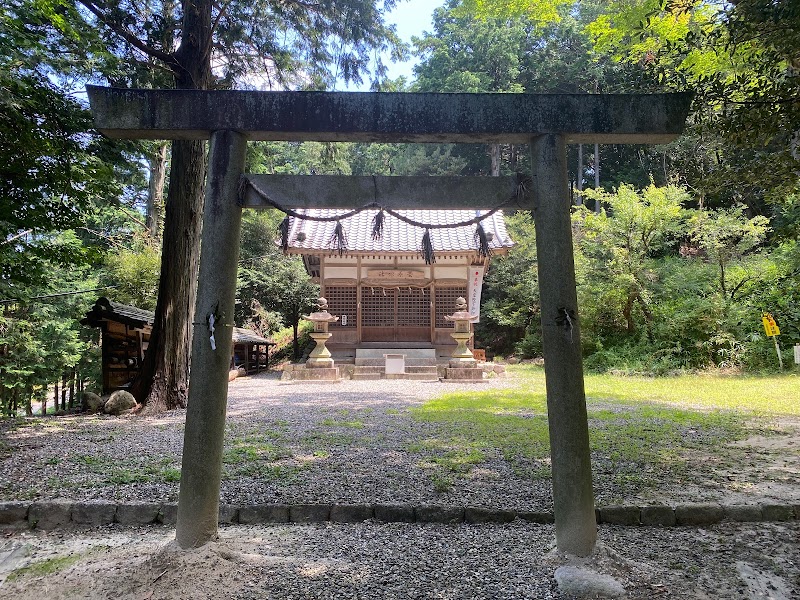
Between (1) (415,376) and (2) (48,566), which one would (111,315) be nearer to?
(2) (48,566)

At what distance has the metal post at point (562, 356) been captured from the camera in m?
2.78

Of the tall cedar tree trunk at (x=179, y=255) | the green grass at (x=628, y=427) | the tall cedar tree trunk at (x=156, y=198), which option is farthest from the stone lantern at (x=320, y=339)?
the tall cedar tree trunk at (x=156, y=198)

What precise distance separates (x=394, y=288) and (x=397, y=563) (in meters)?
13.9

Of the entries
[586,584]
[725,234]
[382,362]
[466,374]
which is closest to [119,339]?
[382,362]

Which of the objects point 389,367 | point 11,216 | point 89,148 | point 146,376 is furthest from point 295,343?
point 11,216

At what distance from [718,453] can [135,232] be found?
1791 centimetres

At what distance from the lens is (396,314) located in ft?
54.2

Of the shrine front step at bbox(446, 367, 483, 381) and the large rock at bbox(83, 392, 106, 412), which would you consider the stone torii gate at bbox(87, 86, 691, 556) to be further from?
the shrine front step at bbox(446, 367, 483, 381)

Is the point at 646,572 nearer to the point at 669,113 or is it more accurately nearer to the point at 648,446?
the point at 669,113

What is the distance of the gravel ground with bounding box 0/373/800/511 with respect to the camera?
12.4ft

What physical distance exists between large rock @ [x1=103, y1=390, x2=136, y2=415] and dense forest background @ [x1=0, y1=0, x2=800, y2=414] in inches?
74.2

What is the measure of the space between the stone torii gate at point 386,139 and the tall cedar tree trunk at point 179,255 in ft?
16.6

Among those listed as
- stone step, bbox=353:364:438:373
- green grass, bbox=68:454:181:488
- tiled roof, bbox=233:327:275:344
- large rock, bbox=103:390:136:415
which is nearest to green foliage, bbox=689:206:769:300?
stone step, bbox=353:364:438:373

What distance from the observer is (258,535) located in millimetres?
3264
